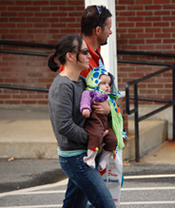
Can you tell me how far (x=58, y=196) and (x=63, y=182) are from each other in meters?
0.57

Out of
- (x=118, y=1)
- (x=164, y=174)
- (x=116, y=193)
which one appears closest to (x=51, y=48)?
(x=118, y=1)

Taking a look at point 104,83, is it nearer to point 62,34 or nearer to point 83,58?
point 83,58

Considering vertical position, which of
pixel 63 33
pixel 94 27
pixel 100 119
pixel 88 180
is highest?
pixel 94 27

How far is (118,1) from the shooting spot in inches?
348

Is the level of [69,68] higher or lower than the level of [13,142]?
higher

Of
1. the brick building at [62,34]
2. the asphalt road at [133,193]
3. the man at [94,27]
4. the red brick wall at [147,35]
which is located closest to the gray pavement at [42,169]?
the asphalt road at [133,193]

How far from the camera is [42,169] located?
20.8 feet

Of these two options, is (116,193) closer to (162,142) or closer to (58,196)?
(58,196)

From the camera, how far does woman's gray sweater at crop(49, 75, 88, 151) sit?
10.2ft

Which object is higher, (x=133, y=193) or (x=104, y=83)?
(x=104, y=83)

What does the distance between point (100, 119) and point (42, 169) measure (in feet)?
10.6

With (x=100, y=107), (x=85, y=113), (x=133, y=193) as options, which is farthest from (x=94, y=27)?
(x=133, y=193)

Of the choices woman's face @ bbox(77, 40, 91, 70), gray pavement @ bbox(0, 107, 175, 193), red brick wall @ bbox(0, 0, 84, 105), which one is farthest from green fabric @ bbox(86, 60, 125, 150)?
red brick wall @ bbox(0, 0, 84, 105)

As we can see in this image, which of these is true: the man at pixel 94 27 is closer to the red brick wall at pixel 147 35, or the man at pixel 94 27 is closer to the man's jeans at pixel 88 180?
the man's jeans at pixel 88 180
